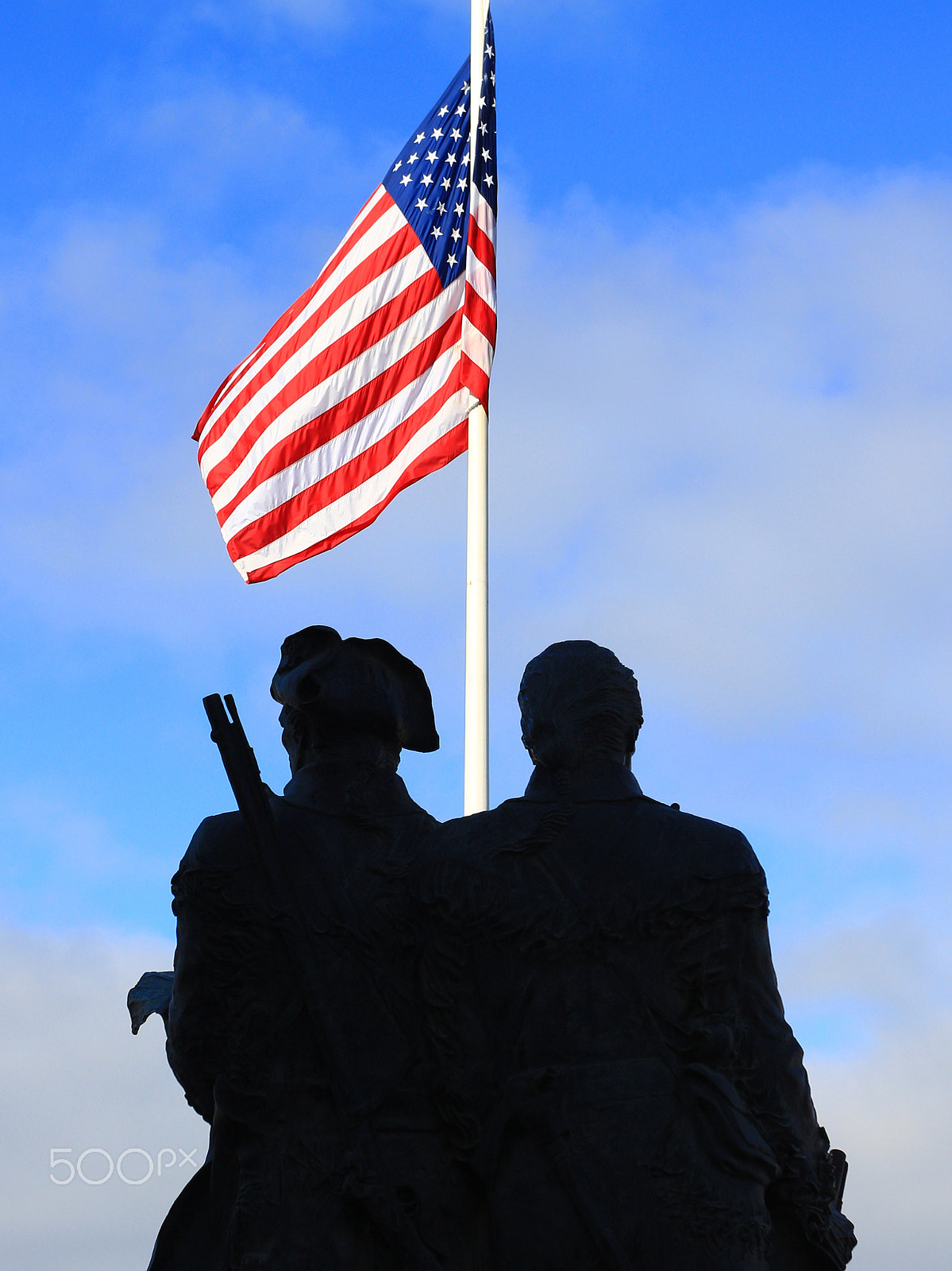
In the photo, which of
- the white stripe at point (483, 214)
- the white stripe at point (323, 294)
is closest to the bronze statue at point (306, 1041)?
the white stripe at point (323, 294)

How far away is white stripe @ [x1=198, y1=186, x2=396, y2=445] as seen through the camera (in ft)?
43.3

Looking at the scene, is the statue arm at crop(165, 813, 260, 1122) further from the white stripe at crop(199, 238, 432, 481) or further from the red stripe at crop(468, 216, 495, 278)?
the red stripe at crop(468, 216, 495, 278)

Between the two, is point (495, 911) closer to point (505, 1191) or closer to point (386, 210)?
point (505, 1191)

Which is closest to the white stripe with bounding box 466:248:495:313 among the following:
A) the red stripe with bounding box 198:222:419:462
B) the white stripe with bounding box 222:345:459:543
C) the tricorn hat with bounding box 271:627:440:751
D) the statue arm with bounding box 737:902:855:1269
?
the red stripe with bounding box 198:222:419:462

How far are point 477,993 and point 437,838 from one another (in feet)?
1.98

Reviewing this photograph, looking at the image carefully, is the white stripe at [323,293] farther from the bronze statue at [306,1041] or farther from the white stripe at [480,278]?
the bronze statue at [306,1041]

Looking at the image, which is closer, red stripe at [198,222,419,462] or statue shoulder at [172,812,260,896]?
statue shoulder at [172,812,260,896]

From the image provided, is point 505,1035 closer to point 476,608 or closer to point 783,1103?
point 783,1103

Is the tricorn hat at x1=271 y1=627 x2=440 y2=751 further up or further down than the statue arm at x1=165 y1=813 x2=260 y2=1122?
further up

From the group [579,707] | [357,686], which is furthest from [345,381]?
[579,707]

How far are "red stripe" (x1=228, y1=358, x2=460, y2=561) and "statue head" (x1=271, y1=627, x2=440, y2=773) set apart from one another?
537 centimetres

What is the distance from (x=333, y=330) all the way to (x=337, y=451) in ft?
3.09

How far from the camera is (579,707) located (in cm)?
664

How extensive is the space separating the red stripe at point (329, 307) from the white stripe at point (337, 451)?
0.79 meters
